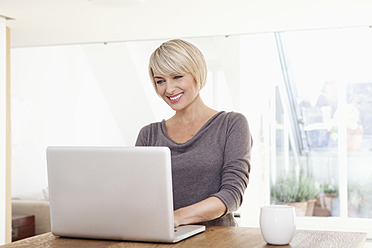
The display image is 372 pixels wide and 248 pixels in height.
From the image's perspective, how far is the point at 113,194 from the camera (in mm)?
1416

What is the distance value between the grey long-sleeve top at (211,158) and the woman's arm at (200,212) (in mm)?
141

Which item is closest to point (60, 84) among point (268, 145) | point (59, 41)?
point (59, 41)

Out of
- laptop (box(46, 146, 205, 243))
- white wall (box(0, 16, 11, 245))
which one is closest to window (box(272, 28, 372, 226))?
white wall (box(0, 16, 11, 245))

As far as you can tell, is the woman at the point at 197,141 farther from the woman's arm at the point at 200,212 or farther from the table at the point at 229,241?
the table at the point at 229,241

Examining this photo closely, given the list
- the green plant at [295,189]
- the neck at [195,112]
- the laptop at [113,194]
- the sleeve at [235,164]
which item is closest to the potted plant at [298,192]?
the green plant at [295,189]

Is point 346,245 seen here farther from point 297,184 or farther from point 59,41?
point 297,184

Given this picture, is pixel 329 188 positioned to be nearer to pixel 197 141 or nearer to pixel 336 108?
pixel 336 108

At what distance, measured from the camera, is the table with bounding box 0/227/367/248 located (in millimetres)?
1349

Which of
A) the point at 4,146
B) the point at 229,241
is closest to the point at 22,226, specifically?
the point at 4,146

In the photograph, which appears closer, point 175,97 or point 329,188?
point 175,97

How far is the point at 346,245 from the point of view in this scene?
1326mm

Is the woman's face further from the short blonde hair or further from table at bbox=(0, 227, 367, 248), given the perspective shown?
table at bbox=(0, 227, 367, 248)

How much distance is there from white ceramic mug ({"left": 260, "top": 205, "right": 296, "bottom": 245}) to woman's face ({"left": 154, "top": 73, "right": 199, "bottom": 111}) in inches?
27.0

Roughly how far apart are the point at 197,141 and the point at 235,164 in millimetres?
213
